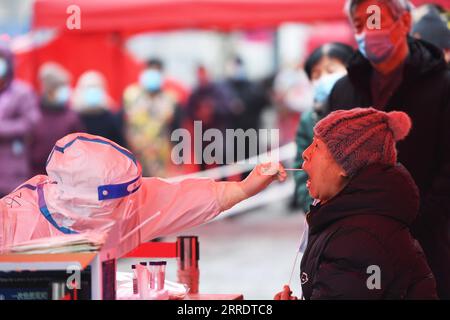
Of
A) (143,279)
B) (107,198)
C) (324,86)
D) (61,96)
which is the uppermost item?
(61,96)

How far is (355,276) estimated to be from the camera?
2840 millimetres

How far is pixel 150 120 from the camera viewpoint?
505 inches

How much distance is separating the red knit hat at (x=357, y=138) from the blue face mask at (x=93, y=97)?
28.2ft

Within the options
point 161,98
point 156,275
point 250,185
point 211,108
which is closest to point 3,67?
point 161,98

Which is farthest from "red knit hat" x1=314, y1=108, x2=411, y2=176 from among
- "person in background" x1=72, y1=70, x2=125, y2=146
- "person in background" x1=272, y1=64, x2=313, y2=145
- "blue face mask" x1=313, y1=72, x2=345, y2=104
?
"person in background" x1=272, y1=64, x2=313, y2=145

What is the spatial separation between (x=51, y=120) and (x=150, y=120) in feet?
8.90

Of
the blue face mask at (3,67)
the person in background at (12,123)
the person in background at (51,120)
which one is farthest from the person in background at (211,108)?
the blue face mask at (3,67)

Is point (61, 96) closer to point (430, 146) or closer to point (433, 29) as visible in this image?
point (433, 29)

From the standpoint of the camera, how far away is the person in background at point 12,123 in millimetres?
9031

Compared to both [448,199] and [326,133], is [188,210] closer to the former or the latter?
[326,133]

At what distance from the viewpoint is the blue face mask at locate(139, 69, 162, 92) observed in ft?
41.9

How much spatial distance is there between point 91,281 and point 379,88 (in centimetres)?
224

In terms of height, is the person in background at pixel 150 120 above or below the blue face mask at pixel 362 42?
above

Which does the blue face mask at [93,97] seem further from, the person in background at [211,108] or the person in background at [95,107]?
the person in background at [211,108]
